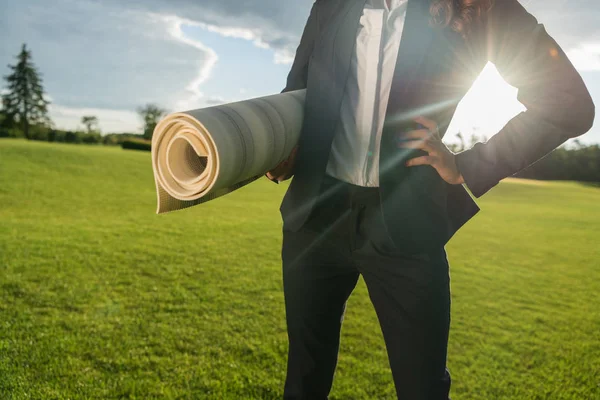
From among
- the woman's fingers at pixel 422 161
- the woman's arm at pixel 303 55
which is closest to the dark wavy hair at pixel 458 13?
the woman's fingers at pixel 422 161

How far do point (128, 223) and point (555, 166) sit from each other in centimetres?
7975

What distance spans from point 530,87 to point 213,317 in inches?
159

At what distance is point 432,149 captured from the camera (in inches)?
65.4

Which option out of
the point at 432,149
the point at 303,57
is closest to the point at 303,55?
the point at 303,57

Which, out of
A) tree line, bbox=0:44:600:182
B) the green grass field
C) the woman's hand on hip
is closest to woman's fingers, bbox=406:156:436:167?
the woman's hand on hip

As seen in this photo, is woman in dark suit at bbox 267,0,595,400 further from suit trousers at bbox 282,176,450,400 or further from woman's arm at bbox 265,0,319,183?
Result: woman's arm at bbox 265,0,319,183

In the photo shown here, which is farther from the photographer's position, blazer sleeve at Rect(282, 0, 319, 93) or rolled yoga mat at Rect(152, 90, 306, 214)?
blazer sleeve at Rect(282, 0, 319, 93)

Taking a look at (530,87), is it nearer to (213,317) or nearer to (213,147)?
(213,147)

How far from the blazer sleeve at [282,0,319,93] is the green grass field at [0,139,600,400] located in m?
2.36

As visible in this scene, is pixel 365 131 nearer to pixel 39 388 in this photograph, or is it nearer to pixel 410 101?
pixel 410 101

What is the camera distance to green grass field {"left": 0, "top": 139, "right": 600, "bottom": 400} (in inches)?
139

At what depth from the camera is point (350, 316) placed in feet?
17.1

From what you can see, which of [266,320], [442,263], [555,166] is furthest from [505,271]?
[555,166]

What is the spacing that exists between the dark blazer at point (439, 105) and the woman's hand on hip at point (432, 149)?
0.12 feet
